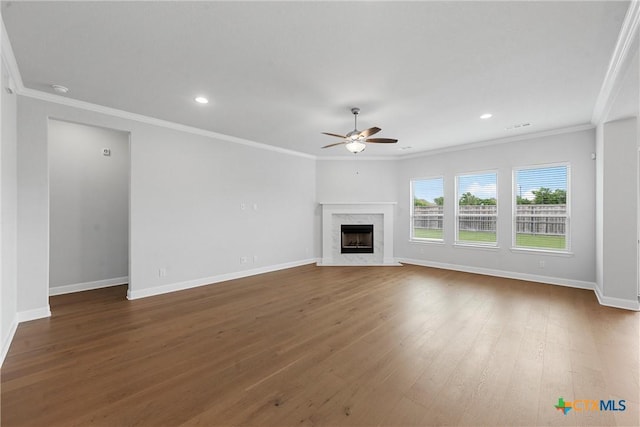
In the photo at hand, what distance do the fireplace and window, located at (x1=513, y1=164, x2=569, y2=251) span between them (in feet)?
10.6

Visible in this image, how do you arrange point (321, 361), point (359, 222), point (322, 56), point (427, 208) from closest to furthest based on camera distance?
1. point (321, 361)
2. point (322, 56)
3. point (427, 208)
4. point (359, 222)

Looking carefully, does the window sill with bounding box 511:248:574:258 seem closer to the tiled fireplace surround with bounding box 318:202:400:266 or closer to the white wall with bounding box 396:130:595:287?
the white wall with bounding box 396:130:595:287

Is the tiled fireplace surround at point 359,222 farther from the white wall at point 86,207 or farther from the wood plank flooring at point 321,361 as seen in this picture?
the white wall at point 86,207

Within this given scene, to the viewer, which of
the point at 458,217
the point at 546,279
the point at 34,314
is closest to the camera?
the point at 34,314

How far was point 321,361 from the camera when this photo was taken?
241 centimetres

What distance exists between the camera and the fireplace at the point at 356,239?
7168mm

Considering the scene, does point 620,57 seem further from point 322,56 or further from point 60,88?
point 60,88

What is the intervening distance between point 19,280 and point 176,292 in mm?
1854

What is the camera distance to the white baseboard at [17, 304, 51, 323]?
10.8ft

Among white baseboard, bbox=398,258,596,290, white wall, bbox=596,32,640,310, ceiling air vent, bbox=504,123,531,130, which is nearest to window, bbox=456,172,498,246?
white baseboard, bbox=398,258,596,290

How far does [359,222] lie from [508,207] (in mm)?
3368

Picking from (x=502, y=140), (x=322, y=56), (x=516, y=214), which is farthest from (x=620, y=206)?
(x=322, y=56)

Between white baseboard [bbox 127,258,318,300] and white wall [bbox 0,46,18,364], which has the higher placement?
white wall [bbox 0,46,18,364]

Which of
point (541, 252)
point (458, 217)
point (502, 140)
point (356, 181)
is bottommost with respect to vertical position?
point (541, 252)
